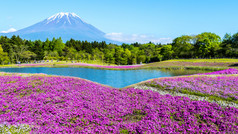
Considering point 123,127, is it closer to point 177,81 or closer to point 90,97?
point 90,97

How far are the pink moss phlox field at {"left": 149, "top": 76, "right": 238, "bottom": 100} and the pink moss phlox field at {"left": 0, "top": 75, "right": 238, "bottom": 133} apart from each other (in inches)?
166

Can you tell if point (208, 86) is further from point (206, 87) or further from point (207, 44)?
point (207, 44)

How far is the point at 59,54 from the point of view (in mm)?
106438

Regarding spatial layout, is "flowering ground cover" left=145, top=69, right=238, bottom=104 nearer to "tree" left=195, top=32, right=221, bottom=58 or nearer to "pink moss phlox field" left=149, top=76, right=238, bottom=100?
"pink moss phlox field" left=149, top=76, right=238, bottom=100

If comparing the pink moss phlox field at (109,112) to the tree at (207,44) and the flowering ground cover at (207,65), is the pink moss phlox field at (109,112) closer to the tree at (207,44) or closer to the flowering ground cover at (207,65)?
the flowering ground cover at (207,65)

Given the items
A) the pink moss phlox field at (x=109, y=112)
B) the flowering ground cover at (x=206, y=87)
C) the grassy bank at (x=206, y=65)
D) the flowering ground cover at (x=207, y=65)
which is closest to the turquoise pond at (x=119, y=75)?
the grassy bank at (x=206, y=65)

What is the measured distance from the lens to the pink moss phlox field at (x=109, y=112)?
996 centimetres

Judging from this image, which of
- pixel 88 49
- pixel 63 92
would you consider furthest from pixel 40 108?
pixel 88 49

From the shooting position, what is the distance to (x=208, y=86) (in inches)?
→ 755

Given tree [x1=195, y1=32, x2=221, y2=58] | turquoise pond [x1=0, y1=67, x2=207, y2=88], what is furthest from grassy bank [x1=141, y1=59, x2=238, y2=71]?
tree [x1=195, y1=32, x2=221, y2=58]

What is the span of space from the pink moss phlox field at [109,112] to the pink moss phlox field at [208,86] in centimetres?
422

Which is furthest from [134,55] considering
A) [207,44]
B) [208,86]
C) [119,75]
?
[208,86]

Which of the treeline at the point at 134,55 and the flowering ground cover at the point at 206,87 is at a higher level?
the treeline at the point at 134,55

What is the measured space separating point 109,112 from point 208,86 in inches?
555
